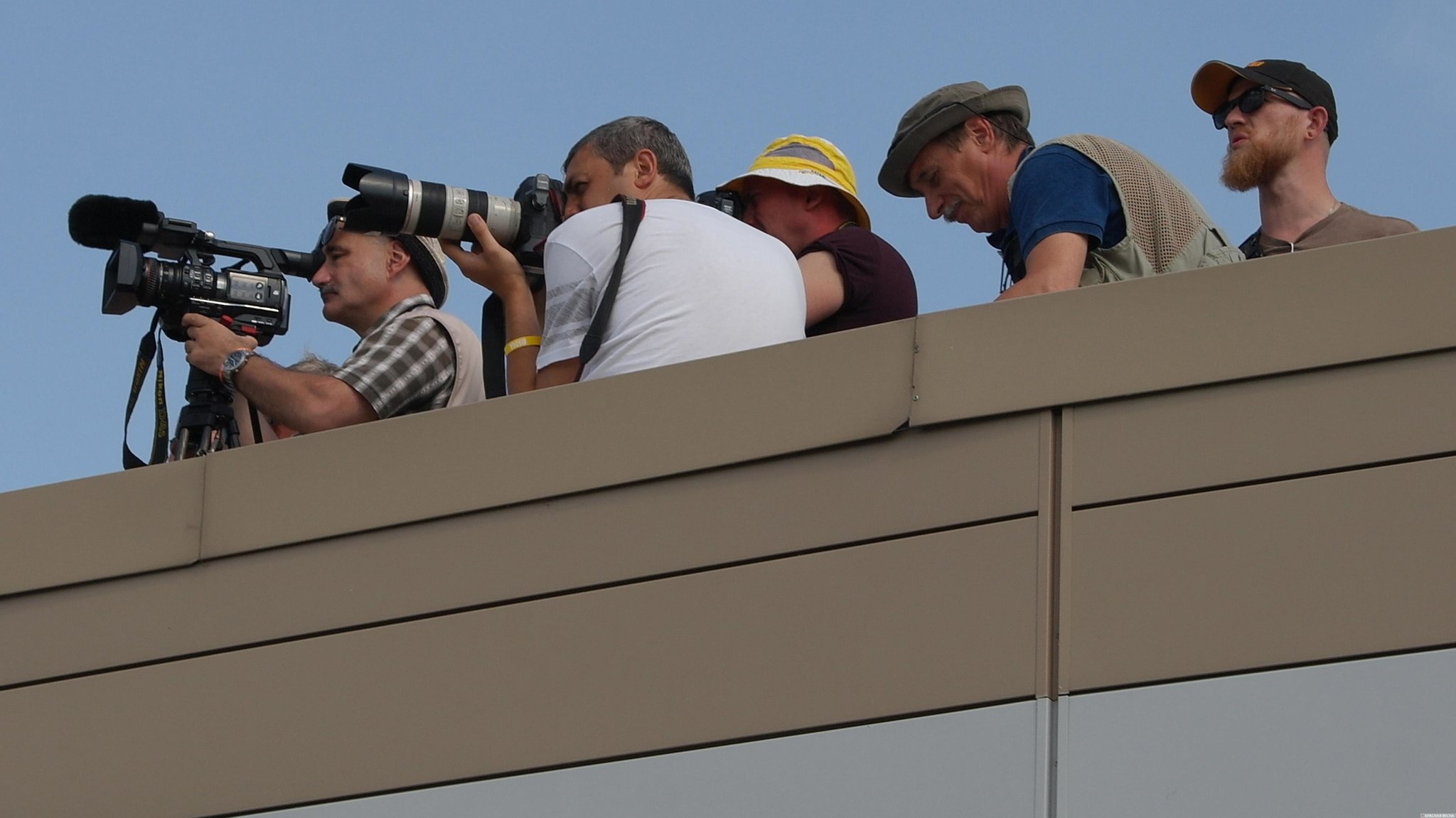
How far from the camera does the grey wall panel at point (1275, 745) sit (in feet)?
10.1

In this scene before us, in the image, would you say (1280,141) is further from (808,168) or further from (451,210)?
(451,210)

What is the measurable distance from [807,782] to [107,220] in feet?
8.09

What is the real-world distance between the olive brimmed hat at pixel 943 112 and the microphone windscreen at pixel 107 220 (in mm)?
1844

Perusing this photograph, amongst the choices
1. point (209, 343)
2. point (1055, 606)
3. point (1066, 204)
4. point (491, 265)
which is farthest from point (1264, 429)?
point (209, 343)

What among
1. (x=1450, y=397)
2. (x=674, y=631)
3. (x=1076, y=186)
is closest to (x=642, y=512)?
(x=674, y=631)

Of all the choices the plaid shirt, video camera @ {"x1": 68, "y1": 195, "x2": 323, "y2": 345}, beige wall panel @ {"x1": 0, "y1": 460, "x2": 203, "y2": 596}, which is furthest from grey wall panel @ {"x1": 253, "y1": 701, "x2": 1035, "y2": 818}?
video camera @ {"x1": 68, "y1": 195, "x2": 323, "y2": 345}

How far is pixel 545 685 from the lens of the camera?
144 inches

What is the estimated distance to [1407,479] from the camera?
3.26m

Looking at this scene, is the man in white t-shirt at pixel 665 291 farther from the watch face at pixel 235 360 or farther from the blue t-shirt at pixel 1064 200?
the watch face at pixel 235 360

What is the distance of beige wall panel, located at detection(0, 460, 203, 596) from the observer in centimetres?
407

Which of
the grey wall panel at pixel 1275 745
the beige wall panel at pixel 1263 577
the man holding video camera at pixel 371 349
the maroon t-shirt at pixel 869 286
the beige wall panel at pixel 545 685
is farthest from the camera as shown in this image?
the maroon t-shirt at pixel 869 286

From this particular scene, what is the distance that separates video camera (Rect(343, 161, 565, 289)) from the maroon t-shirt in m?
0.68

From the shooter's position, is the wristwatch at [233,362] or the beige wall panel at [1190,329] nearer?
the beige wall panel at [1190,329]

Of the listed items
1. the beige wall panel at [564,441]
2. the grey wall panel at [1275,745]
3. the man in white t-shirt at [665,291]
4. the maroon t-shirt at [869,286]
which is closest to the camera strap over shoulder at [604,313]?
the man in white t-shirt at [665,291]
